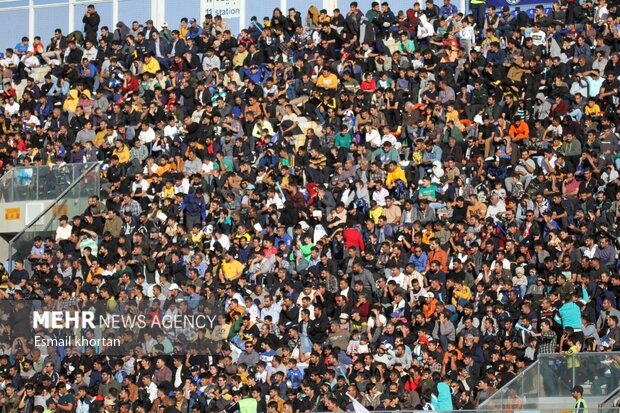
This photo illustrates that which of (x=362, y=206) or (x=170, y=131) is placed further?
(x=170, y=131)

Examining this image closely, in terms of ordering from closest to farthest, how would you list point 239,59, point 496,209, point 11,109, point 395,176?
point 496,209 < point 395,176 < point 239,59 < point 11,109

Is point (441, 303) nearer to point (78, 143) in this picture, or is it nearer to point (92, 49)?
point (78, 143)

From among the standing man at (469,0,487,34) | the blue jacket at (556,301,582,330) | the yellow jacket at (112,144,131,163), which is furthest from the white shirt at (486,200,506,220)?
the yellow jacket at (112,144,131,163)

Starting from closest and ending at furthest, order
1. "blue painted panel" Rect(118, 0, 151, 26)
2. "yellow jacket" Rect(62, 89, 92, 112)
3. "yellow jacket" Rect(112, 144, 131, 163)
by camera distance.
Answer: "yellow jacket" Rect(112, 144, 131, 163) < "yellow jacket" Rect(62, 89, 92, 112) < "blue painted panel" Rect(118, 0, 151, 26)

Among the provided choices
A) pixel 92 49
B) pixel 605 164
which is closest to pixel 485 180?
pixel 605 164

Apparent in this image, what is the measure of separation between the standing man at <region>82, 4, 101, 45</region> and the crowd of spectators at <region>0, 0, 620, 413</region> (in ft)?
4.61

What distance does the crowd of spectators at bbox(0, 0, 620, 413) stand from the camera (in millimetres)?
23344

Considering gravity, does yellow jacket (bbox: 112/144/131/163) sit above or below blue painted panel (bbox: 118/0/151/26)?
below

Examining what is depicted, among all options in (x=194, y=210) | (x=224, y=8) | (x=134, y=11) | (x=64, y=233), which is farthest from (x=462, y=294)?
(x=134, y=11)

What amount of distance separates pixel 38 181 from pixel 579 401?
1458 cm

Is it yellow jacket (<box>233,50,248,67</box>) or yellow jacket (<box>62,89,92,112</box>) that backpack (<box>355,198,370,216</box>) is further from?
yellow jacket (<box>62,89,92,112</box>)

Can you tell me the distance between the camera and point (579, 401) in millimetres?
19781

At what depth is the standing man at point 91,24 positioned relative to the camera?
118ft

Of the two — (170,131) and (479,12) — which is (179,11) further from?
(479,12)
